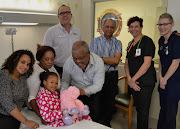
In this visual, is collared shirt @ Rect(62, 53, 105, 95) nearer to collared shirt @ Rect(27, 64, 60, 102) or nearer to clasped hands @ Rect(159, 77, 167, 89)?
collared shirt @ Rect(27, 64, 60, 102)

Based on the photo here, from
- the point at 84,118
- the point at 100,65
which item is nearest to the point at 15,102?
the point at 84,118

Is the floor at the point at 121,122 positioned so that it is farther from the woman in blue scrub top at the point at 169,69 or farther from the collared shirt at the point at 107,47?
the collared shirt at the point at 107,47

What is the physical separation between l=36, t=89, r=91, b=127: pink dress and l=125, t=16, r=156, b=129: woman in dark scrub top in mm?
852

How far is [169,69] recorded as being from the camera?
219 centimetres

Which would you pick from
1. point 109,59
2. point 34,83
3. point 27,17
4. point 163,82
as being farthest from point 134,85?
point 27,17

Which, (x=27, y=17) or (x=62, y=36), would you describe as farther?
(x=27, y=17)

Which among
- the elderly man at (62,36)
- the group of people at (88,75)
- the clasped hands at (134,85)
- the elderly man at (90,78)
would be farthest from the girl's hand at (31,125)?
the clasped hands at (134,85)

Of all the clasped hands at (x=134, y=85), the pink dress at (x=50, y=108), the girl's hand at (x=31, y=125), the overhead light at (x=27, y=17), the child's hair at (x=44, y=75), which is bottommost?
the girl's hand at (x=31, y=125)

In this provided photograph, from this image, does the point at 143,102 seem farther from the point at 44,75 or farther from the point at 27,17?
the point at 27,17

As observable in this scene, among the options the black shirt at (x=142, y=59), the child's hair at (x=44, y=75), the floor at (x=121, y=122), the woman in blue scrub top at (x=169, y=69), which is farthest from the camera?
the floor at (x=121, y=122)

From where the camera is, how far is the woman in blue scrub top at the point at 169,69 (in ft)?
7.05

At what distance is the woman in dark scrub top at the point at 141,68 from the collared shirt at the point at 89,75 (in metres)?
0.46

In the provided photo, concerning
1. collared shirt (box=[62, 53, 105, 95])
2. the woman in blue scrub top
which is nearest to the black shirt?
the woman in blue scrub top

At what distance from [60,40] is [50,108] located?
1255 millimetres
